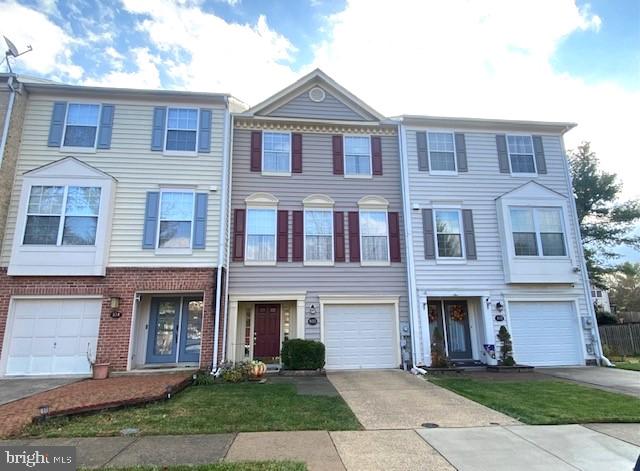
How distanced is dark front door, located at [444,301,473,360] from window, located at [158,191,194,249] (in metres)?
8.70

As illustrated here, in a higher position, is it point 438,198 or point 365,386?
point 438,198

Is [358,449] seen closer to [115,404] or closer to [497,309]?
[115,404]

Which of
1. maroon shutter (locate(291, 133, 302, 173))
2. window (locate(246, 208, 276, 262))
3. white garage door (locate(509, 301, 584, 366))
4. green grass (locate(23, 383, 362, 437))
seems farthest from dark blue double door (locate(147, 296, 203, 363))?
white garage door (locate(509, 301, 584, 366))

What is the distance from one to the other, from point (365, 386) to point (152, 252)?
6.94 meters

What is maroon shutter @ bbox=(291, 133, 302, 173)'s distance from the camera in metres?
11.7

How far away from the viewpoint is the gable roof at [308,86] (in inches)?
460

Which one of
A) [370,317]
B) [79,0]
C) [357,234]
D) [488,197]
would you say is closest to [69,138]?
[79,0]

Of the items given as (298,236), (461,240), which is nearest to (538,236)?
(461,240)

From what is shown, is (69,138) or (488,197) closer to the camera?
(69,138)

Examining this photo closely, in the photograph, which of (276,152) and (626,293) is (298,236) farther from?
(626,293)

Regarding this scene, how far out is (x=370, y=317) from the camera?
1112cm

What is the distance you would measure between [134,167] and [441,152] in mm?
10054

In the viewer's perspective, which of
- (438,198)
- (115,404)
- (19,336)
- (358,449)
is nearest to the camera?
(358,449)

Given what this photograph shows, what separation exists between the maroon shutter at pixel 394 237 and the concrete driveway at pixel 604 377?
538 cm
